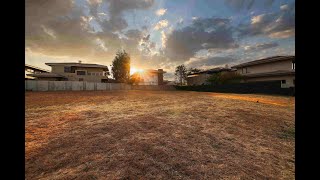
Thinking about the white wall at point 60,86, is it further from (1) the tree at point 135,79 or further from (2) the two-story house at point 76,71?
(1) the tree at point 135,79

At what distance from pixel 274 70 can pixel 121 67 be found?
1318 inches

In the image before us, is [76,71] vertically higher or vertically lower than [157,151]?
higher

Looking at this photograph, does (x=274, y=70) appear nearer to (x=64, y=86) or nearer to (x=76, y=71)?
(x=64, y=86)

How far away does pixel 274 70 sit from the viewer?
25422 millimetres

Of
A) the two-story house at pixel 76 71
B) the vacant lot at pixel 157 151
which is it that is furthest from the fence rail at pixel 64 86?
the vacant lot at pixel 157 151

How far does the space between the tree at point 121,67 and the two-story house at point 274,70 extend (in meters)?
27.8

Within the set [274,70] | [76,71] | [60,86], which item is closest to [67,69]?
[76,71]

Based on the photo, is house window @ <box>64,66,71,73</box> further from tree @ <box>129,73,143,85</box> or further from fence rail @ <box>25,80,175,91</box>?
tree @ <box>129,73,143,85</box>

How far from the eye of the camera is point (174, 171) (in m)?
2.56

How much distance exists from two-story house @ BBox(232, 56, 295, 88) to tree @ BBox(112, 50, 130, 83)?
91.1ft

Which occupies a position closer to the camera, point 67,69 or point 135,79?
point 67,69

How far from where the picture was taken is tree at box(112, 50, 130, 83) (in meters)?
39.0
